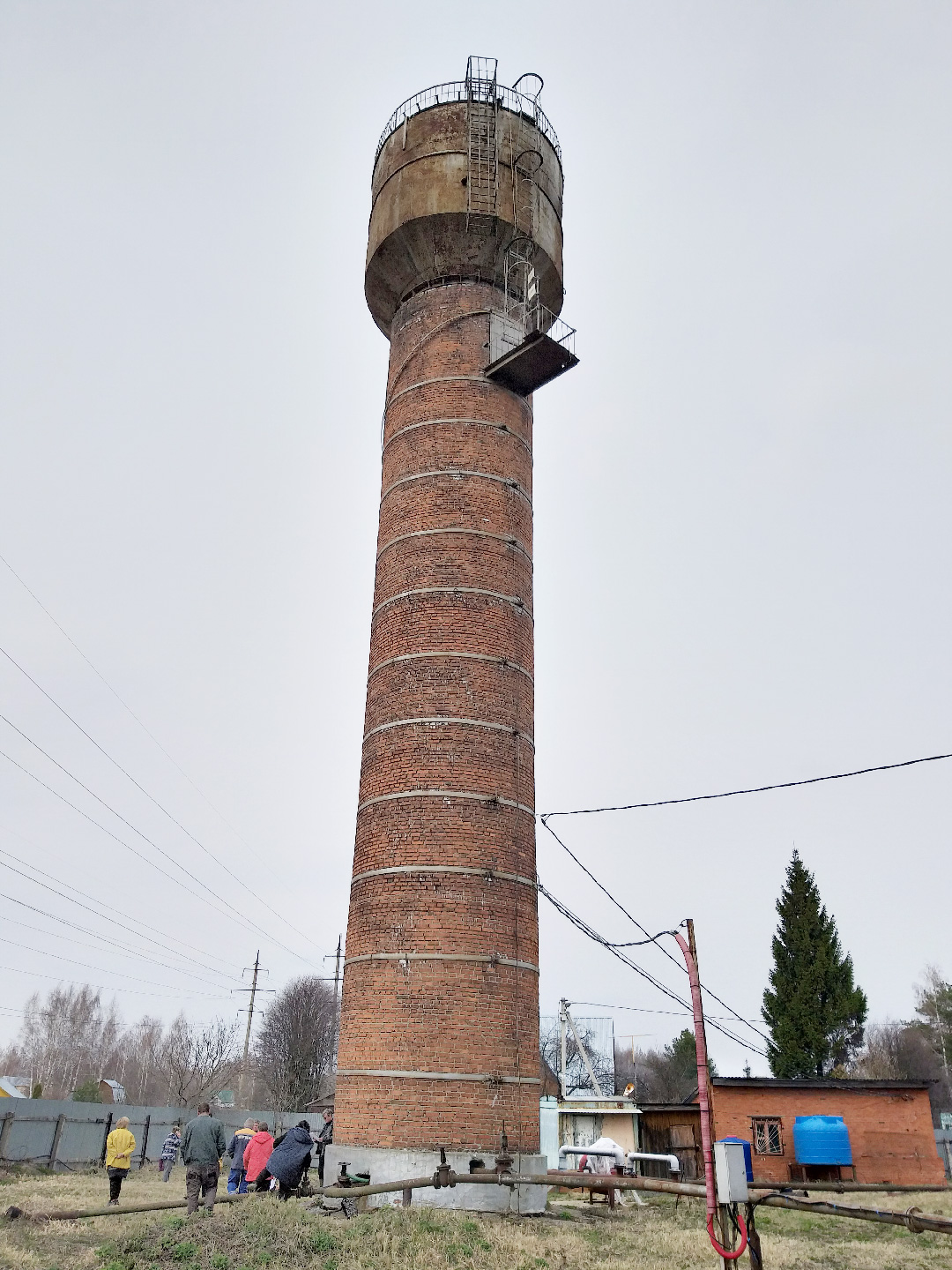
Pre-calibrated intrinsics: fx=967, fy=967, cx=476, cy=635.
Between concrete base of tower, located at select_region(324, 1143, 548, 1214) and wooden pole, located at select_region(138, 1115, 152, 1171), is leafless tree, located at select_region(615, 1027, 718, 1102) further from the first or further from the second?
concrete base of tower, located at select_region(324, 1143, 548, 1214)

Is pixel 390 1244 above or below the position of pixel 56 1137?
below

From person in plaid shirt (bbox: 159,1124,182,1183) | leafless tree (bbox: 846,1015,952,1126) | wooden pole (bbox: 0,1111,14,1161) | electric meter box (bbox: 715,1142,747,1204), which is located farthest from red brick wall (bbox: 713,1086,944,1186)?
leafless tree (bbox: 846,1015,952,1126)

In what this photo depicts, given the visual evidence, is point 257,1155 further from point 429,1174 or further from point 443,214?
point 443,214

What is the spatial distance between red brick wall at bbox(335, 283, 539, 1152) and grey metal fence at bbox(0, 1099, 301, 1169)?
1032cm

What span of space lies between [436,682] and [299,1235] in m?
8.40

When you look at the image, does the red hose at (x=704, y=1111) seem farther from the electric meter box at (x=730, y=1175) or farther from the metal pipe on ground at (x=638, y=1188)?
the electric meter box at (x=730, y=1175)

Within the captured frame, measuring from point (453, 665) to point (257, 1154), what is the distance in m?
7.90

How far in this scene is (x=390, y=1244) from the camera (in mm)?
10664

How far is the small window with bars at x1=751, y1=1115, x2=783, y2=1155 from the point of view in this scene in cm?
2541

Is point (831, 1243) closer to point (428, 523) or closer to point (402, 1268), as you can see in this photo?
point (402, 1268)

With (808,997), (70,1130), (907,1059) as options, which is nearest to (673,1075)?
(907,1059)

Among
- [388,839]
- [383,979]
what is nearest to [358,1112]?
[383,979]

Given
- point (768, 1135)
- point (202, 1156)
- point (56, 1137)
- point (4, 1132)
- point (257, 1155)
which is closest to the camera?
point (202, 1156)

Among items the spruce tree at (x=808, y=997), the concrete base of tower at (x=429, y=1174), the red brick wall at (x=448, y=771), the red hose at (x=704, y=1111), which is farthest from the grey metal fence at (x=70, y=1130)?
the spruce tree at (x=808, y=997)
